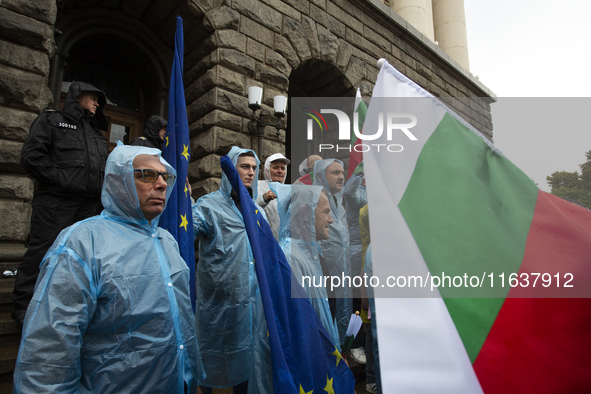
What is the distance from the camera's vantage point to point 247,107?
5223 mm

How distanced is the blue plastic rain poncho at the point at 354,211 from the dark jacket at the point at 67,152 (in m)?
2.38

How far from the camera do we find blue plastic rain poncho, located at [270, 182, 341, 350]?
204 centimetres

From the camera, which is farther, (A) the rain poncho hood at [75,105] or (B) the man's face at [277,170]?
(B) the man's face at [277,170]

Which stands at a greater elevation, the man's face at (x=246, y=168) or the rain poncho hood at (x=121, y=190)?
the man's face at (x=246, y=168)

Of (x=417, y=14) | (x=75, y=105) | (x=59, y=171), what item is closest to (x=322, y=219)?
(x=59, y=171)

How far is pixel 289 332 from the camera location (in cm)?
146

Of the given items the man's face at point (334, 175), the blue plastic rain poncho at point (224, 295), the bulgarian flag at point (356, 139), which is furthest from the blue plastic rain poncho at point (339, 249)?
the blue plastic rain poncho at point (224, 295)

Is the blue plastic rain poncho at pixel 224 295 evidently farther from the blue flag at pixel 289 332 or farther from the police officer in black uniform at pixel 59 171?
the police officer in black uniform at pixel 59 171

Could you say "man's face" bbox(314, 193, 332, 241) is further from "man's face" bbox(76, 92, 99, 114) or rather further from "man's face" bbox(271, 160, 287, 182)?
"man's face" bbox(76, 92, 99, 114)

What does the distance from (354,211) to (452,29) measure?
11919 mm

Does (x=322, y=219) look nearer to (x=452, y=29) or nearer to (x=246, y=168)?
(x=246, y=168)

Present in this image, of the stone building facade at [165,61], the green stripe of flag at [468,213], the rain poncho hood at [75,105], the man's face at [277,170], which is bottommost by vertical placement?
the green stripe of flag at [468,213]

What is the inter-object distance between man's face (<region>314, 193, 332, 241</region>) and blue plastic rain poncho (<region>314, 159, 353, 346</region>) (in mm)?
896

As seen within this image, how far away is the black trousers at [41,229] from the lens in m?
2.45
